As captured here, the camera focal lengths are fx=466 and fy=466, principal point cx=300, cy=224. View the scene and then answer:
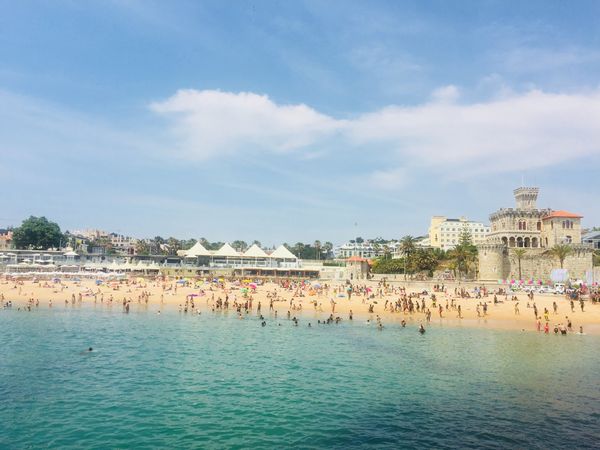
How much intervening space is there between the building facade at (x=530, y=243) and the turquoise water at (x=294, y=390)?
41.9 meters

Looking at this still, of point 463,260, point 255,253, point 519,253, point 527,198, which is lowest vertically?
point 463,260

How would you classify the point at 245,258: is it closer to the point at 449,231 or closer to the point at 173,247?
the point at 173,247

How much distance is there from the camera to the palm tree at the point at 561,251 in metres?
65.9

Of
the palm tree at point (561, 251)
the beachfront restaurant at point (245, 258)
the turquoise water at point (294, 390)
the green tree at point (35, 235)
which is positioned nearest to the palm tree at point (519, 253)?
the palm tree at point (561, 251)

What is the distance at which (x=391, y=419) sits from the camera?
1587 centimetres

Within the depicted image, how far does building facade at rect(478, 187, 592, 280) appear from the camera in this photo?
69.7 m

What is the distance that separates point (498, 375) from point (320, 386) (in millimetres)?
8714

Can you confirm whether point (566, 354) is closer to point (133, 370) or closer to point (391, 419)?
point (391, 419)

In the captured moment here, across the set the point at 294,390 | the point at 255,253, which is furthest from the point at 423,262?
the point at 294,390

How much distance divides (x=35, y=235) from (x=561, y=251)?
120649 mm

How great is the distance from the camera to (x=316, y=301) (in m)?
49.1

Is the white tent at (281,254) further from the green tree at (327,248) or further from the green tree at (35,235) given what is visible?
the green tree at (327,248)

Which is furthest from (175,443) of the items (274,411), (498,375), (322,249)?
(322,249)

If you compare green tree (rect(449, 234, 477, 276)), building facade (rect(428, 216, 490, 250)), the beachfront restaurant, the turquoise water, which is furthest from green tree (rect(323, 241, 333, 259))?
the turquoise water
